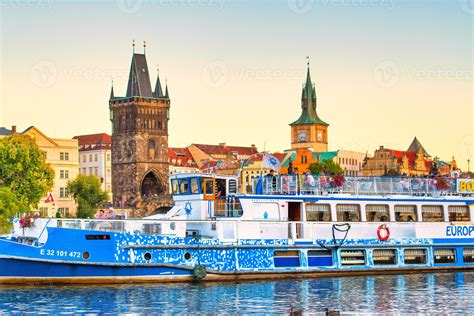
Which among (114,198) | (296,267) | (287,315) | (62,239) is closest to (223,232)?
(296,267)

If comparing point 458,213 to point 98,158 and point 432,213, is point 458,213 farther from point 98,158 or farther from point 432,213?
point 98,158

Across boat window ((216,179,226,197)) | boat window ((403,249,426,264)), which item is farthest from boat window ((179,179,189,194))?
boat window ((403,249,426,264))

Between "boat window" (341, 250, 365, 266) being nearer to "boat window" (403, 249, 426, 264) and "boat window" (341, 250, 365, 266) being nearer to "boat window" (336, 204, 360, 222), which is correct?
"boat window" (336, 204, 360, 222)

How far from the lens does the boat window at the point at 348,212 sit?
46034 millimetres

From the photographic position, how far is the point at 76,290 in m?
39.9

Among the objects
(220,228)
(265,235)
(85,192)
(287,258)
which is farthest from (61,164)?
(287,258)

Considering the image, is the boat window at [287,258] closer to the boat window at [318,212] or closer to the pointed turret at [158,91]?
the boat window at [318,212]

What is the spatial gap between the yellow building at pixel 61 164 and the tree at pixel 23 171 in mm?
25787

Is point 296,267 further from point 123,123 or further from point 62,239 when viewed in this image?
point 123,123

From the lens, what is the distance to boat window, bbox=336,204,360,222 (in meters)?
46.0

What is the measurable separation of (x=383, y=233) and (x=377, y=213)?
1193 mm

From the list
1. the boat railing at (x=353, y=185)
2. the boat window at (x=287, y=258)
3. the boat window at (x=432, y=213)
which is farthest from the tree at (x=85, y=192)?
the boat window at (x=287, y=258)

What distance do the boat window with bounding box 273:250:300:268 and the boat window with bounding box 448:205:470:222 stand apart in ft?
27.6

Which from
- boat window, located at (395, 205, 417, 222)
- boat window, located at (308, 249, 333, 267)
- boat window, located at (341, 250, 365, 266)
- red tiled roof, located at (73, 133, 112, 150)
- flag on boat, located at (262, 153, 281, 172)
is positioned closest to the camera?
boat window, located at (308, 249, 333, 267)
